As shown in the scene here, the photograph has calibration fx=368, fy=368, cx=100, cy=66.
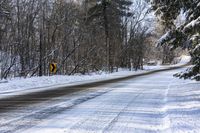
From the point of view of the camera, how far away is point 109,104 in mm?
12586

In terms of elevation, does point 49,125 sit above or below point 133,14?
below

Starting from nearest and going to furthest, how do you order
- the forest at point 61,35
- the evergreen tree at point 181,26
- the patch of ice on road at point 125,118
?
the patch of ice on road at point 125,118 < the evergreen tree at point 181,26 < the forest at point 61,35

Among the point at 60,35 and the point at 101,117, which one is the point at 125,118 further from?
the point at 60,35

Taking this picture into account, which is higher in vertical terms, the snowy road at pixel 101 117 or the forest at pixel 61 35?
the forest at pixel 61 35

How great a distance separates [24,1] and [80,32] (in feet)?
30.5

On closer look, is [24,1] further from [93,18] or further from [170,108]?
[170,108]

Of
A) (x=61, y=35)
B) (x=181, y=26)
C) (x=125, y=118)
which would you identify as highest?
(x=61, y=35)

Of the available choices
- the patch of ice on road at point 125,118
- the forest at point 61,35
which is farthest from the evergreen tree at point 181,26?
the forest at point 61,35

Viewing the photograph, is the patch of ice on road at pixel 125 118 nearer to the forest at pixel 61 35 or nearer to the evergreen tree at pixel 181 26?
the evergreen tree at pixel 181 26

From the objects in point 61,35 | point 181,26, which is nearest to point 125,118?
point 181,26

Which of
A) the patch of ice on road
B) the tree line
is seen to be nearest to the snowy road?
the patch of ice on road

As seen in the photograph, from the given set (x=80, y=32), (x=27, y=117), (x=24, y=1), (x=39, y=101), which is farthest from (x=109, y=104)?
(x=80, y=32)

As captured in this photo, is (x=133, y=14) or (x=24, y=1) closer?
(x=24, y=1)

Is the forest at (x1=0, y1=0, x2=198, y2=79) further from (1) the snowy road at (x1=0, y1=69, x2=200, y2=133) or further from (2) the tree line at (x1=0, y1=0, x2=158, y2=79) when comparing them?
(1) the snowy road at (x1=0, y1=69, x2=200, y2=133)
